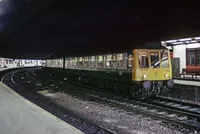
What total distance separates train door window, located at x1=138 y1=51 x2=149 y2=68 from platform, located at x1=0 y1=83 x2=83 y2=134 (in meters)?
6.97

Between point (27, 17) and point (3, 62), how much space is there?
8095 centimetres

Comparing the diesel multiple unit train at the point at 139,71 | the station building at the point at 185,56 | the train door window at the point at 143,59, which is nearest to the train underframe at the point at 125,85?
the diesel multiple unit train at the point at 139,71

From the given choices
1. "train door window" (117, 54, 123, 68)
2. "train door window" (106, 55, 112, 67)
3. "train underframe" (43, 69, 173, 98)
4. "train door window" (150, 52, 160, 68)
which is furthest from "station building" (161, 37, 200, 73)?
"train door window" (150, 52, 160, 68)

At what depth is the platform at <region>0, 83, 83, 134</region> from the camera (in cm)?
810

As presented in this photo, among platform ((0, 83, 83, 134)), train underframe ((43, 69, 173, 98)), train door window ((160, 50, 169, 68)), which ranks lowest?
platform ((0, 83, 83, 134))

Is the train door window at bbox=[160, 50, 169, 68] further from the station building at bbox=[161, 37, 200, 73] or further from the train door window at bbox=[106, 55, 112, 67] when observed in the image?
the station building at bbox=[161, 37, 200, 73]

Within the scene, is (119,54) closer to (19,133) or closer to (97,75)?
(97,75)

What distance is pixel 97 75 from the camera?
2320cm

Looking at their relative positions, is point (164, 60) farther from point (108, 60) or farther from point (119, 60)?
point (108, 60)

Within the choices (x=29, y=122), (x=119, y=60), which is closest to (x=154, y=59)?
(x=119, y=60)

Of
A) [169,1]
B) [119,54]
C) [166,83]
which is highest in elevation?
[169,1]

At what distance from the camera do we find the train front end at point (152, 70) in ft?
56.1

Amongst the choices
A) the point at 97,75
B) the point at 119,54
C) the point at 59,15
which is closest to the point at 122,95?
the point at 119,54

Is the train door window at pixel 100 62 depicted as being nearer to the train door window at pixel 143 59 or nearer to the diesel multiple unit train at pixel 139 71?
the diesel multiple unit train at pixel 139 71
